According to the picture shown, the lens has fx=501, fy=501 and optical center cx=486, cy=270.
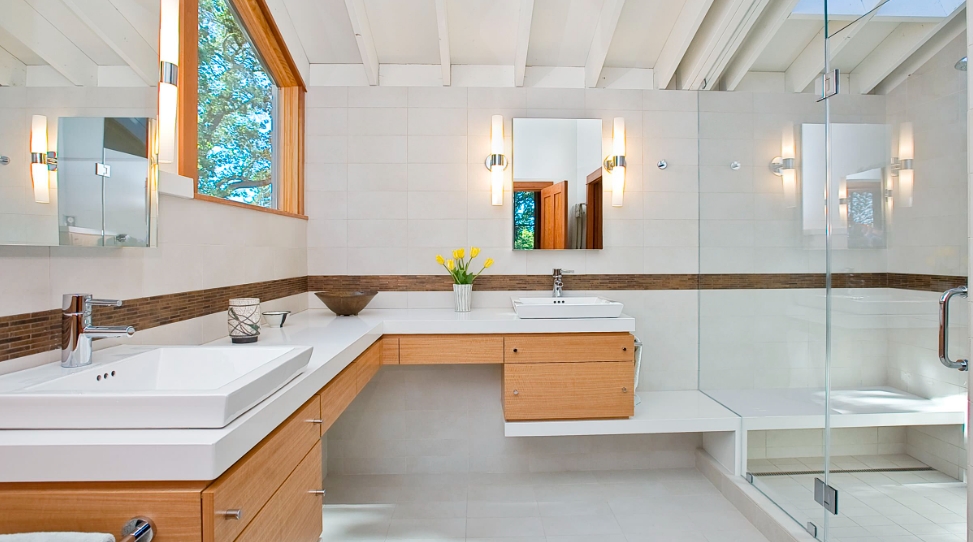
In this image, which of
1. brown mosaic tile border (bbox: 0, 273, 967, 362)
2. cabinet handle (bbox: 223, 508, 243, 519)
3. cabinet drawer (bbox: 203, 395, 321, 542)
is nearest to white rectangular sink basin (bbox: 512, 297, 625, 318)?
brown mosaic tile border (bbox: 0, 273, 967, 362)

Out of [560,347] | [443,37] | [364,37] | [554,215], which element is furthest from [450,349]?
[364,37]

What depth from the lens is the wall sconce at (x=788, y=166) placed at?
7.02ft

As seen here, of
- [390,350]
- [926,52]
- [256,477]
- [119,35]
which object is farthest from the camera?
[390,350]

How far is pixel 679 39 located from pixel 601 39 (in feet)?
1.40

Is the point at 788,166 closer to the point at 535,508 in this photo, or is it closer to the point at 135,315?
the point at 535,508

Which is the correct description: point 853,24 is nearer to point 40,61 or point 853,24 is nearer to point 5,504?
point 40,61

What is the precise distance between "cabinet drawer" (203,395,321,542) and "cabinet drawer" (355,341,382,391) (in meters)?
0.52

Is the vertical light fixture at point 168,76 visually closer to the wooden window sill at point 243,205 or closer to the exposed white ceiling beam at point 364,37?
the wooden window sill at point 243,205

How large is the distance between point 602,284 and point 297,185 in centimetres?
182

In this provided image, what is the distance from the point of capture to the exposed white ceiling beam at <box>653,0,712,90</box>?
2396 mm

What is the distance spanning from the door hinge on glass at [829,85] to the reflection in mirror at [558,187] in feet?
3.80

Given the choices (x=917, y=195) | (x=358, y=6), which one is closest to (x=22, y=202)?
(x=358, y=6)

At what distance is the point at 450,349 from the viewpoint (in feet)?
7.86

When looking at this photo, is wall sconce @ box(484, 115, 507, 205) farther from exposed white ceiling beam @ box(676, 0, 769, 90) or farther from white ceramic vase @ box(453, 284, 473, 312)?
exposed white ceiling beam @ box(676, 0, 769, 90)
